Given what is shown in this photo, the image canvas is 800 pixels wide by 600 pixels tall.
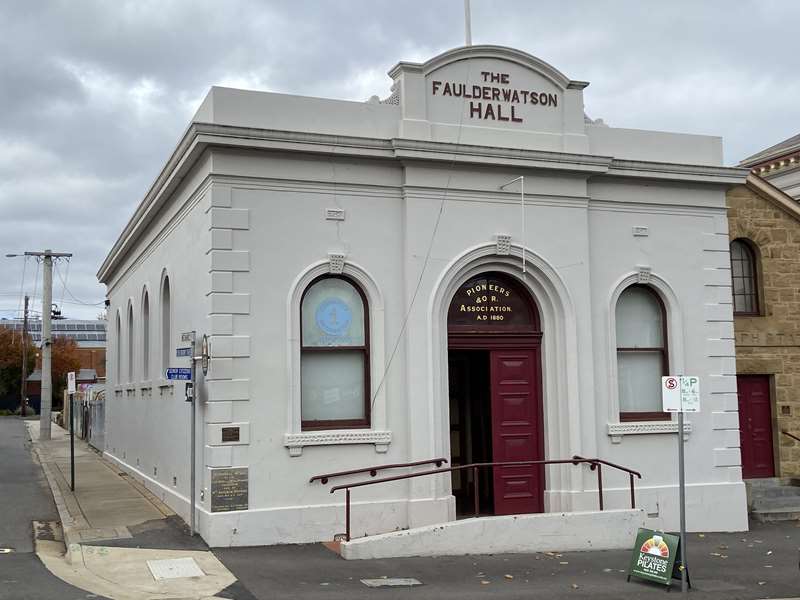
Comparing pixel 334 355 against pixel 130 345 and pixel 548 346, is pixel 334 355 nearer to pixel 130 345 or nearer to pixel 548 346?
Answer: pixel 548 346

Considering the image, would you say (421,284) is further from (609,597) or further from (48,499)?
(48,499)

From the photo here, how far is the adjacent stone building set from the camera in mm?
18391

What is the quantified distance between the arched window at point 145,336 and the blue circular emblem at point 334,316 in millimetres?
7088

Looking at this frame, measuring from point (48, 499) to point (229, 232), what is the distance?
776 centimetres

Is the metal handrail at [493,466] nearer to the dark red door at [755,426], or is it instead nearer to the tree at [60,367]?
the dark red door at [755,426]

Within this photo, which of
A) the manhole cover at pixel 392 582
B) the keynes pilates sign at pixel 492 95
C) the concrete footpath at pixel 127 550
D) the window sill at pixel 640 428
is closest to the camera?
the concrete footpath at pixel 127 550

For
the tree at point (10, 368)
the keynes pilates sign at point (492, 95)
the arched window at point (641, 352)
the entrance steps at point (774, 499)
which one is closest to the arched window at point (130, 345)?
the keynes pilates sign at point (492, 95)

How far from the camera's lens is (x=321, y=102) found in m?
13.9

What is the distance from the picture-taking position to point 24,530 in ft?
46.4

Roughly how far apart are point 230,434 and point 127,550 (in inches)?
78.2

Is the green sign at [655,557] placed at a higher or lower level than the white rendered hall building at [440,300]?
lower

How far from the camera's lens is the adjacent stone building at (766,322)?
60.3 ft

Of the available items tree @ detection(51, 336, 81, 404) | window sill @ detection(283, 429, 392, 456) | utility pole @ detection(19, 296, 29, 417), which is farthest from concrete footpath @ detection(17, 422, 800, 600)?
tree @ detection(51, 336, 81, 404)

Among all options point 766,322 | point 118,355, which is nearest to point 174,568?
point 766,322
